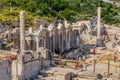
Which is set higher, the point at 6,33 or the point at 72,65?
the point at 6,33

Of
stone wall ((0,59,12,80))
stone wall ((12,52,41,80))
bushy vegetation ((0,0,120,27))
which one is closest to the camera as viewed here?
stone wall ((0,59,12,80))

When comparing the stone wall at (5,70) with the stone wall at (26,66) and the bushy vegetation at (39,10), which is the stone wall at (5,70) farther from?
the bushy vegetation at (39,10)

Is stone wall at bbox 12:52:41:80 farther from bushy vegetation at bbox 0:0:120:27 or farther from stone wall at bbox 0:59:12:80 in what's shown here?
bushy vegetation at bbox 0:0:120:27

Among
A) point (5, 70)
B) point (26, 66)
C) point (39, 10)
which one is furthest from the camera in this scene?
point (39, 10)

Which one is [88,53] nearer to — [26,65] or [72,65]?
[72,65]

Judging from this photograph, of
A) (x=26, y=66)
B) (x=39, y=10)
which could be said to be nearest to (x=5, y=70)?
(x=26, y=66)

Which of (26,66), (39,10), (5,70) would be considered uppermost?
Result: (39,10)

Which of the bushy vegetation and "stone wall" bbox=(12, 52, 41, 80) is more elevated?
the bushy vegetation

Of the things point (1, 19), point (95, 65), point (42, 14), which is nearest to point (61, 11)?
point (42, 14)

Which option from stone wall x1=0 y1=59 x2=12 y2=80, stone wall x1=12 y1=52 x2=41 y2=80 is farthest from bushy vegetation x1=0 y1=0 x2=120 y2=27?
stone wall x1=0 y1=59 x2=12 y2=80

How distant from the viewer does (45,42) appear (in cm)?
3553

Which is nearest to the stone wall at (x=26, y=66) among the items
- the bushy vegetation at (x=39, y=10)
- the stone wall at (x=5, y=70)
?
the stone wall at (x=5, y=70)

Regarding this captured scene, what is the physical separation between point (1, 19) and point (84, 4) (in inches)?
1917

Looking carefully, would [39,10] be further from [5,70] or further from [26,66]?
[5,70]
